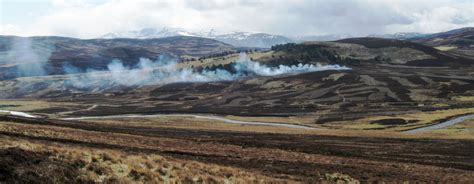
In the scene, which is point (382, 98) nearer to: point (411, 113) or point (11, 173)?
point (411, 113)

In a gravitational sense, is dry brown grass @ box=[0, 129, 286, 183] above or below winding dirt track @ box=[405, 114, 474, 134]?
above

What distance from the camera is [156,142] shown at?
4969 cm

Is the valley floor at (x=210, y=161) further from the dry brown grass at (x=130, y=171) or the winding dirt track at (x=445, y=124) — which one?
the winding dirt track at (x=445, y=124)

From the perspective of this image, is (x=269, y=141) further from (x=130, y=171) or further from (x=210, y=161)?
(x=130, y=171)

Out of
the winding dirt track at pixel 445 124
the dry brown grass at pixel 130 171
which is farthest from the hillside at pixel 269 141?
the winding dirt track at pixel 445 124

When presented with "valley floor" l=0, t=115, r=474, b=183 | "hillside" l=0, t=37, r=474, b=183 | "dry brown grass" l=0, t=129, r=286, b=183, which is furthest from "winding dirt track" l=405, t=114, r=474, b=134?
"dry brown grass" l=0, t=129, r=286, b=183

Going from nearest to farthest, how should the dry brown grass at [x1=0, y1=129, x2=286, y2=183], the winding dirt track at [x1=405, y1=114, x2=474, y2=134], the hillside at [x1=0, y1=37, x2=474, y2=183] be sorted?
the dry brown grass at [x1=0, y1=129, x2=286, y2=183] → the hillside at [x1=0, y1=37, x2=474, y2=183] → the winding dirt track at [x1=405, y1=114, x2=474, y2=134]

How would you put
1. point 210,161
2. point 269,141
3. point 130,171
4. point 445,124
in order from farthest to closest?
point 445,124 < point 269,141 < point 210,161 < point 130,171

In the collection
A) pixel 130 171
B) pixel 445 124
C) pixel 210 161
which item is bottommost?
pixel 445 124

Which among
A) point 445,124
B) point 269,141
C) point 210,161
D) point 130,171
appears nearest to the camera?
point 130,171

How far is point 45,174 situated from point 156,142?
29933 millimetres

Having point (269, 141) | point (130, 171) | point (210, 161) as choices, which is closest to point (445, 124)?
point (269, 141)

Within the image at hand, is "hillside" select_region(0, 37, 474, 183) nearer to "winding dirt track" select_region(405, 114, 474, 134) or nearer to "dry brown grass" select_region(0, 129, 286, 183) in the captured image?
"dry brown grass" select_region(0, 129, 286, 183)

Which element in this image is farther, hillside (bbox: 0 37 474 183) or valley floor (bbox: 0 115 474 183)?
hillside (bbox: 0 37 474 183)
